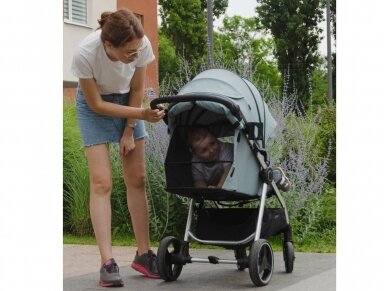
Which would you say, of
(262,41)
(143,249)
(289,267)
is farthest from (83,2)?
(289,267)

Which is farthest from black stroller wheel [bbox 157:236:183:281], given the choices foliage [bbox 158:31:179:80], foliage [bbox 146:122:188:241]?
foliage [bbox 158:31:179:80]

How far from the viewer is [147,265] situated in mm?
5117

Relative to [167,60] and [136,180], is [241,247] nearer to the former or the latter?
[136,180]

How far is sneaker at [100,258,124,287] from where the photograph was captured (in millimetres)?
4777

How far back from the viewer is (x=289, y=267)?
17.0 ft

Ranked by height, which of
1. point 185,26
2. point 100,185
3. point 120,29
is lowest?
point 100,185

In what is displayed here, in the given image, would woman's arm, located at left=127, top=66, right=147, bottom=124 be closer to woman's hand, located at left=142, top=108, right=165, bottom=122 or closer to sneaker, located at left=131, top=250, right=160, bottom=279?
woman's hand, located at left=142, top=108, right=165, bottom=122

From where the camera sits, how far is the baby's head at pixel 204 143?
4945mm

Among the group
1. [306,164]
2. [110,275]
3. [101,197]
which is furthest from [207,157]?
[306,164]

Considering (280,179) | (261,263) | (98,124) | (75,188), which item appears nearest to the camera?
(261,263)

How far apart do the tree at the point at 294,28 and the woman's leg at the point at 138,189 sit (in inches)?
61.4

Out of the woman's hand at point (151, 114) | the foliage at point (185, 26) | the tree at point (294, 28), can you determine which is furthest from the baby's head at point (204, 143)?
the foliage at point (185, 26)

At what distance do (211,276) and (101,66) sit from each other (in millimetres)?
1359
